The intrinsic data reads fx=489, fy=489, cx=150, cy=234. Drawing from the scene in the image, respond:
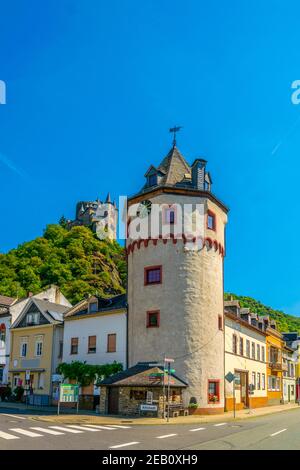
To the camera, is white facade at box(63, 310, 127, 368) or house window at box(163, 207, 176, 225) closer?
house window at box(163, 207, 176, 225)

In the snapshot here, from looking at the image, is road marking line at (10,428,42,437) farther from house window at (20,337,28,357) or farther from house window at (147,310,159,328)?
house window at (20,337,28,357)

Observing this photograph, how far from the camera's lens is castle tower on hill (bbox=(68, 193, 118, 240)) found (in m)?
174

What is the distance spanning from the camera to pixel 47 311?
48656mm

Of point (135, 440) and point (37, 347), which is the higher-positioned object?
point (37, 347)

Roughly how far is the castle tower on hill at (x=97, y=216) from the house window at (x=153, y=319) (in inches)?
5178

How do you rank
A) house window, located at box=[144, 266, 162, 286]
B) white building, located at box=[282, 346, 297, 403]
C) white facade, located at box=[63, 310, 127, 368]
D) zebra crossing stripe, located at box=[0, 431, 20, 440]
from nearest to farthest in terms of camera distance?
zebra crossing stripe, located at box=[0, 431, 20, 440]
house window, located at box=[144, 266, 162, 286]
white facade, located at box=[63, 310, 127, 368]
white building, located at box=[282, 346, 297, 403]

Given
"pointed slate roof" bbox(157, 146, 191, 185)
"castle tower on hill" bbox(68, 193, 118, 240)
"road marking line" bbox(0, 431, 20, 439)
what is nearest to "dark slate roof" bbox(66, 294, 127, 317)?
"pointed slate roof" bbox(157, 146, 191, 185)

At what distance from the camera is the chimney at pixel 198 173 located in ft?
128

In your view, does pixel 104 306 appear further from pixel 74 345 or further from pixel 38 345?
pixel 38 345

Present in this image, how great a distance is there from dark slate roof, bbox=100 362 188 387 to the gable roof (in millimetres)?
13770

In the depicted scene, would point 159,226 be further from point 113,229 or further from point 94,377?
point 113,229

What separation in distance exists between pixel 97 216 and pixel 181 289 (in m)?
146

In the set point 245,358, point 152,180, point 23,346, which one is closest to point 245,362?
point 245,358
